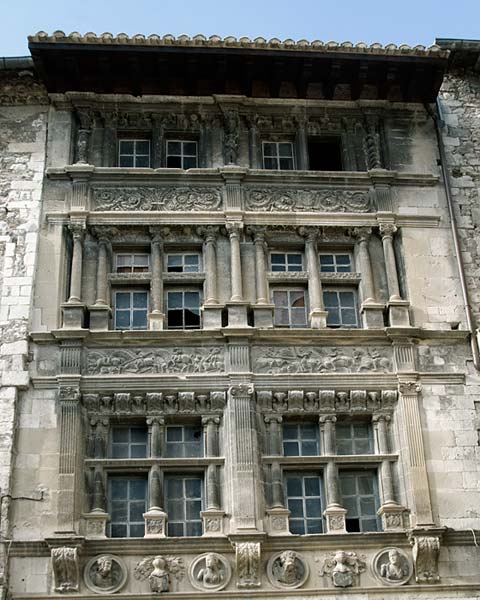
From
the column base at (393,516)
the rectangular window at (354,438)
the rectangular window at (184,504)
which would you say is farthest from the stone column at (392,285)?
the rectangular window at (184,504)

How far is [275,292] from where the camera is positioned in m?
16.7

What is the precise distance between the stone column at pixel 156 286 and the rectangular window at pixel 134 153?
159 cm

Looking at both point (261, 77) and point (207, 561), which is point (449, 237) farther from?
point (207, 561)

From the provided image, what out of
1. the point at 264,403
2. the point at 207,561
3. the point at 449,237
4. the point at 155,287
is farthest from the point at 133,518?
A: the point at 449,237

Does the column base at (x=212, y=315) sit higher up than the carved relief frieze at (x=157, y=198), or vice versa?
the carved relief frieze at (x=157, y=198)

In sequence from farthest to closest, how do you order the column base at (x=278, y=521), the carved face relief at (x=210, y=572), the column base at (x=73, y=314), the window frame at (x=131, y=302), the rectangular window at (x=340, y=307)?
the rectangular window at (x=340, y=307)
the window frame at (x=131, y=302)
the column base at (x=73, y=314)
the column base at (x=278, y=521)
the carved face relief at (x=210, y=572)

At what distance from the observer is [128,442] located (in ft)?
50.5

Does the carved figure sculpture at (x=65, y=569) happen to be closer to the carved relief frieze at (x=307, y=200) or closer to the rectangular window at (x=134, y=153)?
the carved relief frieze at (x=307, y=200)

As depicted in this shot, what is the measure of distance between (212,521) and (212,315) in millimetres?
3216

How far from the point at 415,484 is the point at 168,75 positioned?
797cm

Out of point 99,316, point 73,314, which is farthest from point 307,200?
point 73,314

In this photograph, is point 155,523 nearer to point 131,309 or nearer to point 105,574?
point 105,574

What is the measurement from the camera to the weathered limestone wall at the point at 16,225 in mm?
15203

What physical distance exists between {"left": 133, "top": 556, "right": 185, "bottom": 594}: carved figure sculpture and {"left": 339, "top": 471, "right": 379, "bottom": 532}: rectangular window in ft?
8.16
